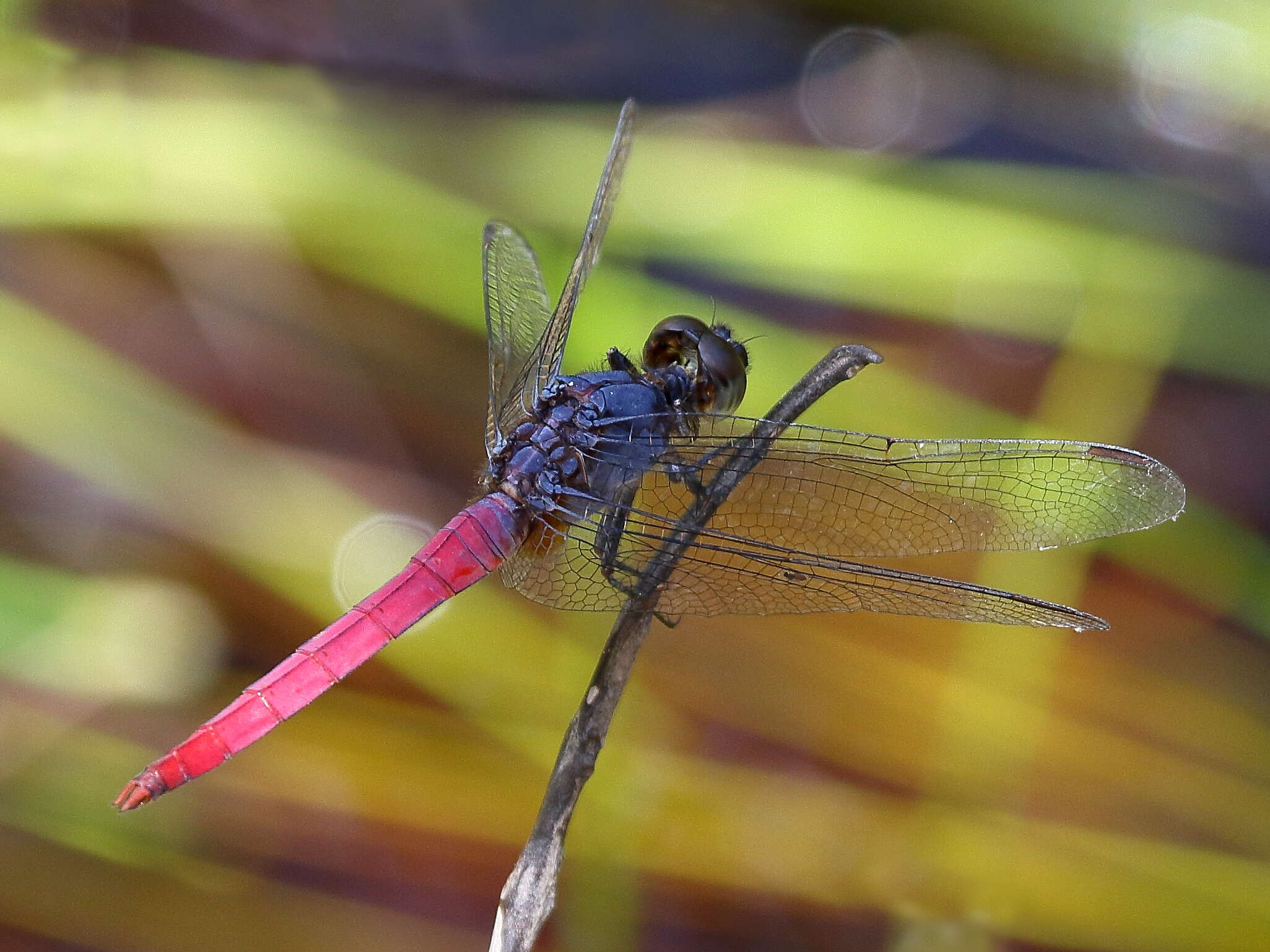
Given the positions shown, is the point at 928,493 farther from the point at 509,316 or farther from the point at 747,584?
the point at 509,316

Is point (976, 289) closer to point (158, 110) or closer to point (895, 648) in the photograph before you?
point (895, 648)

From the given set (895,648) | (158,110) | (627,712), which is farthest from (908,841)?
(158,110)

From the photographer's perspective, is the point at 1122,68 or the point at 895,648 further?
the point at 1122,68

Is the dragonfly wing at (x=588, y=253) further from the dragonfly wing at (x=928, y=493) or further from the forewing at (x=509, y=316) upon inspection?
the dragonfly wing at (x=928, y=493)

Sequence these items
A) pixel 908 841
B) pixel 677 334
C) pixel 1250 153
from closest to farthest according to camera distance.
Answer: pixel 677 334
pixel 908 841
pixel 1250 153

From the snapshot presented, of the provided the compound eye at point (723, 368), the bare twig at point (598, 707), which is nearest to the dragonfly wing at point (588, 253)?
the compound eye at point (723, 368)

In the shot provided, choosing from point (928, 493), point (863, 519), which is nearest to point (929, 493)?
point (928, 493)
